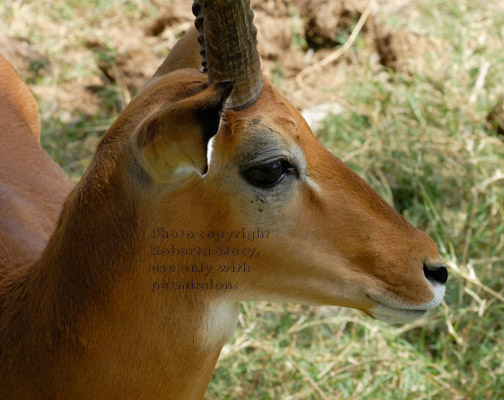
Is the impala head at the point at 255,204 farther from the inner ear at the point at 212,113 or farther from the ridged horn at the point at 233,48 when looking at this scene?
the inner ear at the point at 212,113

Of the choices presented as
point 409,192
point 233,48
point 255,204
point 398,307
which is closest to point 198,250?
point 255,204

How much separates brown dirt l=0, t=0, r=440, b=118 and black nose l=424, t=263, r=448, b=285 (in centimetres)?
382

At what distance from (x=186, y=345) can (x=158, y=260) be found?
0.30 m

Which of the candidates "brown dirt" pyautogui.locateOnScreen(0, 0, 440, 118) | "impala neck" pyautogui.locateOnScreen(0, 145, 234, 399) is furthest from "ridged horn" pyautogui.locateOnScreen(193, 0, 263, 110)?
"brown dirt" pyautogui.locateOnScreen(0, 0, 440, 118)

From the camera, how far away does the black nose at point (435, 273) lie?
248 centimetres

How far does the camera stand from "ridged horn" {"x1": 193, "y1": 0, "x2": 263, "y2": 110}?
2.07 meters

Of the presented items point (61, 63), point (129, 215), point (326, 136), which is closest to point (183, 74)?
point (129, 215)

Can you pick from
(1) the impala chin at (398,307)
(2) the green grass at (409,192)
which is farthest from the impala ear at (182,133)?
(2) the green grass at (409,192)

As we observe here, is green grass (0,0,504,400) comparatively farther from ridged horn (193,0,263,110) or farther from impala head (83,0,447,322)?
ridged horn (193,0,263,110)

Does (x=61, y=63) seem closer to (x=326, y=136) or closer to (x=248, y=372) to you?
(x=326, y=136)

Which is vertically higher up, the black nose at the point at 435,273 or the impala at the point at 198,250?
the impala at the point at 198,250

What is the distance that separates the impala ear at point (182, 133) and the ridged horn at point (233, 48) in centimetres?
23

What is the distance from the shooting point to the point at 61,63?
671cm

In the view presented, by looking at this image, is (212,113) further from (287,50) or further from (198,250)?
(287,50)
